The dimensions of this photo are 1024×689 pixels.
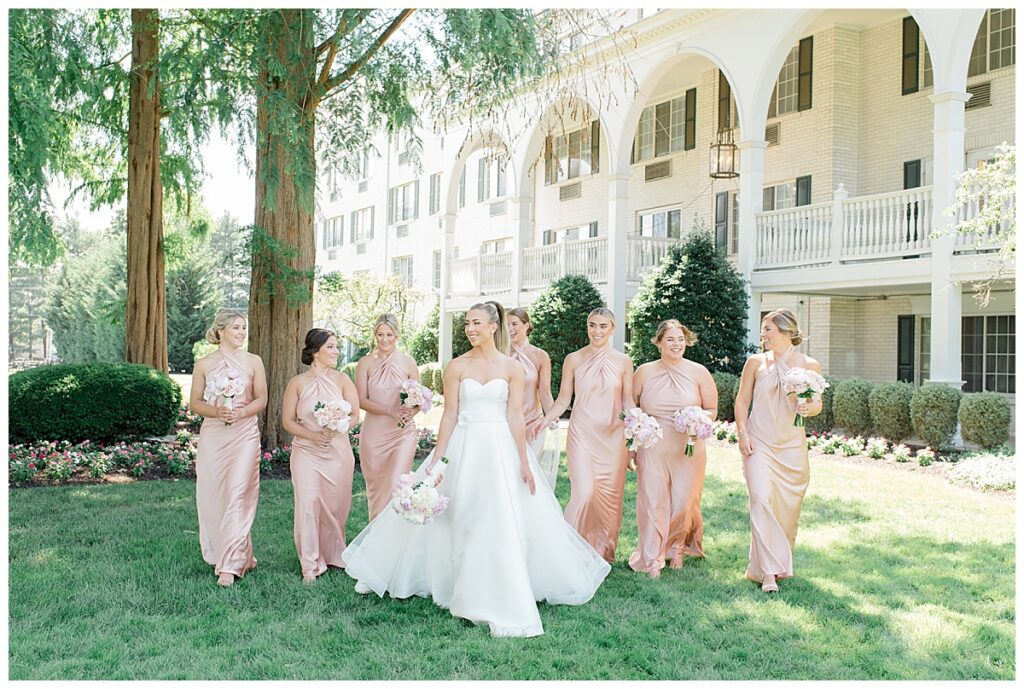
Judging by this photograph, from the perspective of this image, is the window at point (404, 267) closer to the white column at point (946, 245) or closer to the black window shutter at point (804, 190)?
the black window shutter at point (804, 190)

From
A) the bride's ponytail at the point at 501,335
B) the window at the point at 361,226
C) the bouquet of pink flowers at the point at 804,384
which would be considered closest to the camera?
the bride's ponytail at the point at 501,335

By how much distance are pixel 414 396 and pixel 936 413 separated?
920cm

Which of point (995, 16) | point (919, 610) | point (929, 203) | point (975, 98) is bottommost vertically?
point (919, 610)

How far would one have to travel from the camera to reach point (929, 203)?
1480 centimetres

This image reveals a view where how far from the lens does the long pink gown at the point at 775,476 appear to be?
21.0 ft

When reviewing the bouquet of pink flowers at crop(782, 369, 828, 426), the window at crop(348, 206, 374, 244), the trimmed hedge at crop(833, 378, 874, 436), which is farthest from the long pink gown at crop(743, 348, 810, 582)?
the window at crop(348, 206, 374, 244)

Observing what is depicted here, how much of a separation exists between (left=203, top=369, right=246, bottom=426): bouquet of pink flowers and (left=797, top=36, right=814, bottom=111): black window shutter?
53.0 feet

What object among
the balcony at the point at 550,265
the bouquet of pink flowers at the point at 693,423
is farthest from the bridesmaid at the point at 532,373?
the balcony at the point at 550,265

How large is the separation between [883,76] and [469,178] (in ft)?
53.2

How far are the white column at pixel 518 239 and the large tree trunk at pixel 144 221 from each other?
9.10 m

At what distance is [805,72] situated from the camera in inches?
→ 765

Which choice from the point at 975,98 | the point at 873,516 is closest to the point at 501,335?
the point at 873,516

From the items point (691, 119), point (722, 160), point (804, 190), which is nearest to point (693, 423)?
point (722, 160)

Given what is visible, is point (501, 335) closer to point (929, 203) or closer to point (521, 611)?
point (521, 611)
